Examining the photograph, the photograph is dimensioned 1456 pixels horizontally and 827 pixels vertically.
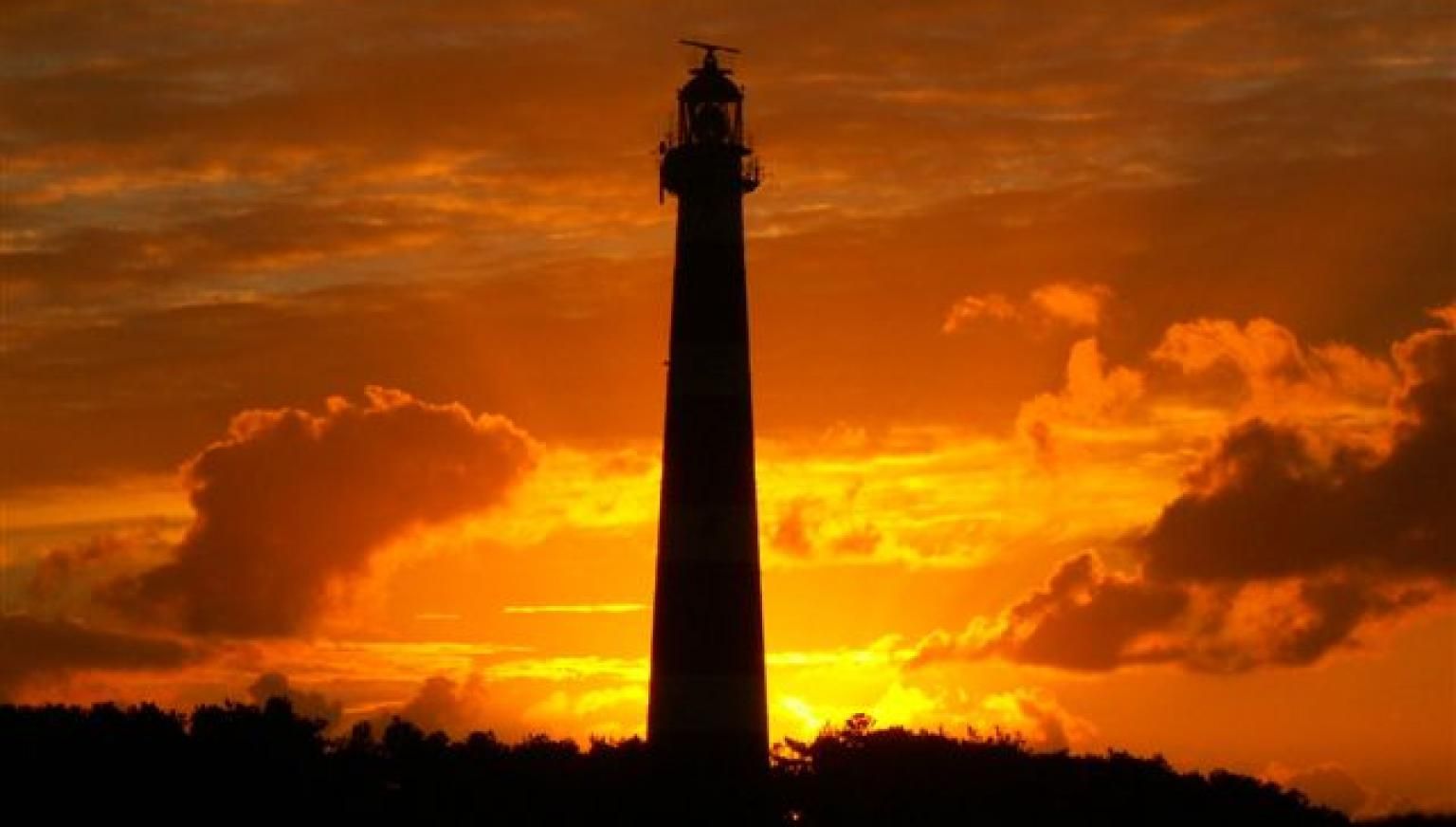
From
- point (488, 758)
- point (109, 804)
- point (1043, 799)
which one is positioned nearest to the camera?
point (109, 804)

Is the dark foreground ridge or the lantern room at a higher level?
the lantern room

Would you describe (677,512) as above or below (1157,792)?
above

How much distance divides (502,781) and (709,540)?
9700 mm

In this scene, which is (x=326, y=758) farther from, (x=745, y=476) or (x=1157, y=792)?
(x=1157, y=792)

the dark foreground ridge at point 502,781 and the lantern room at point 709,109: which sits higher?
the lantern room at point 709,109

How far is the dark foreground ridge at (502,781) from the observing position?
6322 centimetres

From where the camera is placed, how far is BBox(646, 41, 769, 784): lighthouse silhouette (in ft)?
208

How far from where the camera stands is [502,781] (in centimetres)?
6806

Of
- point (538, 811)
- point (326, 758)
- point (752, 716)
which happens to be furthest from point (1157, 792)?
point (326, 758)

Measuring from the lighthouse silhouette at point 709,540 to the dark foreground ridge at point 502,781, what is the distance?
1.71 meters

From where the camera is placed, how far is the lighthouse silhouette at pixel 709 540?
63281mm

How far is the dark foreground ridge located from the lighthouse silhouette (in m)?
1.71

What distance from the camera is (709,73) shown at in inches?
2712

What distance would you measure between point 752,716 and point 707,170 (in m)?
13.9
